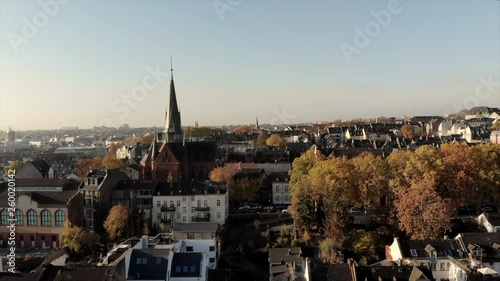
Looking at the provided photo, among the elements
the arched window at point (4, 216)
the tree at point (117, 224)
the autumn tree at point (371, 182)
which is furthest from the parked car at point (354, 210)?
the arched window at point (4, 216)

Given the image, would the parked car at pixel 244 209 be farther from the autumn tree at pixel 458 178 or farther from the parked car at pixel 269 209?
the autumn tree at pixel 458 178

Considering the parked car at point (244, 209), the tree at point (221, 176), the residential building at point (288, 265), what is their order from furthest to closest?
the tree at point (221, 176)
the parked car at point (244, 209)
the residential building at point (288, 265)

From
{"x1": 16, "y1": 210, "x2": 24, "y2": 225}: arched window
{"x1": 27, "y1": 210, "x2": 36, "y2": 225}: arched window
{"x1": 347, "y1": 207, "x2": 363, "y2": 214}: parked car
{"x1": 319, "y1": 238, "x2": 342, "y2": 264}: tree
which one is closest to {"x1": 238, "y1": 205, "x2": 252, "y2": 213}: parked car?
{"x1": 347, "y1": 207, "x2": 363, "y2": 214}: parked car

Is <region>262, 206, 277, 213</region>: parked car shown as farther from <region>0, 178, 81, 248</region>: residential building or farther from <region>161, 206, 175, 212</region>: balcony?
<region>0, 178, 81, 248</region>: residential building

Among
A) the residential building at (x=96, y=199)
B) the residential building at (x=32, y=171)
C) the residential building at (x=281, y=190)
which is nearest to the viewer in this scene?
the residential building at (x=96, y=199)

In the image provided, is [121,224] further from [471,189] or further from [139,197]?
[471,189]

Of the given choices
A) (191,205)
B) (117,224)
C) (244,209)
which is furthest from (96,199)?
(244,209)

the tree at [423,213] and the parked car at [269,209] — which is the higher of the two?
the tree at [423,213]
